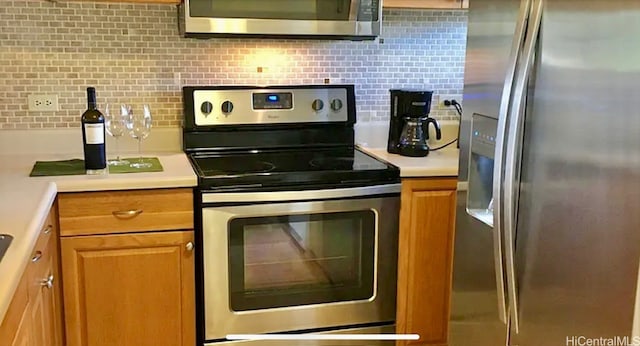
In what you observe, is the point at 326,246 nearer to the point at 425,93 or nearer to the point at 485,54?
the point at 425,93

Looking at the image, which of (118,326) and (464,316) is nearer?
(464,316)

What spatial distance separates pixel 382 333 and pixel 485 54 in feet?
4.19

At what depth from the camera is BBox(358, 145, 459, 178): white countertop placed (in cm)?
249

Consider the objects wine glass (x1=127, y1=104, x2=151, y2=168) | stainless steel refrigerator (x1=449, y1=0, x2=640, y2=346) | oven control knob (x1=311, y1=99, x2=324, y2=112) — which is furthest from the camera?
oven control knob (x1=311, y1=99, x2=324, y2=112)

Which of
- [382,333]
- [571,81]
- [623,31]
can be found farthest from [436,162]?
[623,31]

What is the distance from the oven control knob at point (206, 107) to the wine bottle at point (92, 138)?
49 centimetres

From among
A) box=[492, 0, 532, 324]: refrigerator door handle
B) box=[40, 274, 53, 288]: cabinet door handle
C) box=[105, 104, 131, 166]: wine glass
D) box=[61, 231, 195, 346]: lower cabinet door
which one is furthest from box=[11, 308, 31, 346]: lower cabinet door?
→ box=[492, 0, 532, 324]: refrigerator door handle

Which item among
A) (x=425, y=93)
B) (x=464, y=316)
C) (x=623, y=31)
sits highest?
(x=623, y=31)

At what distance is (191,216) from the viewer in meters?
2.37

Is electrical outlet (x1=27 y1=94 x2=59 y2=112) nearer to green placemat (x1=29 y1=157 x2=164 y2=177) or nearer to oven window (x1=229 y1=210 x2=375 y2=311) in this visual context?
green placemat (x1=29 y1=157 x2=164 y2=177)

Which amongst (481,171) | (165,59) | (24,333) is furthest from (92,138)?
(481,171)

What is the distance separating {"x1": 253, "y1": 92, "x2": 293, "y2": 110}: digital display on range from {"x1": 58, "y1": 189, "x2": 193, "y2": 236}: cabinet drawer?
651mm

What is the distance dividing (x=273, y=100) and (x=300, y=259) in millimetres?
733

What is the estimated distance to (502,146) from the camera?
1.64m
